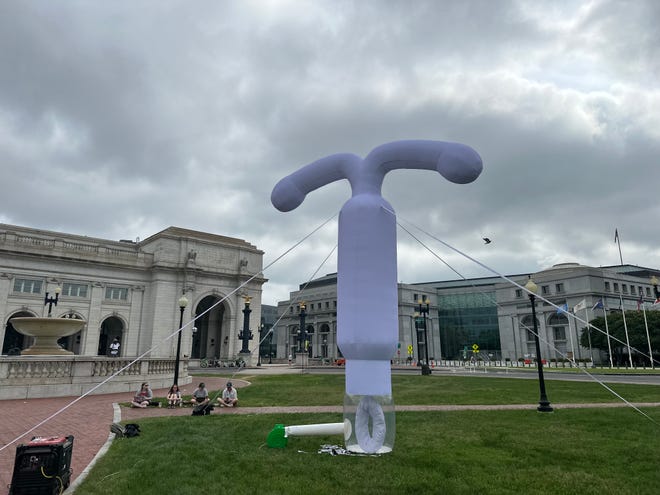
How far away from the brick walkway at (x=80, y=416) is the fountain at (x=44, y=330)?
160 inches

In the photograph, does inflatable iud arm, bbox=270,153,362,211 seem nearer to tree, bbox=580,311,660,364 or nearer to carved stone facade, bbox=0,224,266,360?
carved stone facade, bbox=0,224,266,360

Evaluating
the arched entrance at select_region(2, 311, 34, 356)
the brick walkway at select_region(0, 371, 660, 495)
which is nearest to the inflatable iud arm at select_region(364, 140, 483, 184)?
the brick walkway at select_region(0, 371, 660, 495)

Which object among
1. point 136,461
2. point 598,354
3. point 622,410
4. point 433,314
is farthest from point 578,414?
point 433,314

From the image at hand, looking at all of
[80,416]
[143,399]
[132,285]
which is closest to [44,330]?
[143,399]

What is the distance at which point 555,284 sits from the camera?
261 feet

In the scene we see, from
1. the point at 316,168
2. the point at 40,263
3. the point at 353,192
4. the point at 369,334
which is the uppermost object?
the point at 40,263

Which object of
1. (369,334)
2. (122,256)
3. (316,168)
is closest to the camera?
(369,334)

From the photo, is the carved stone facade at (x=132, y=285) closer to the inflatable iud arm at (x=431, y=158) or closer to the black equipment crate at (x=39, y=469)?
the inflatable iud arm at (x=431, y=158)

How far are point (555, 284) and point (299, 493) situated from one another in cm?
8419

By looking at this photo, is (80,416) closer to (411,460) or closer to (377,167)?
(411,460)

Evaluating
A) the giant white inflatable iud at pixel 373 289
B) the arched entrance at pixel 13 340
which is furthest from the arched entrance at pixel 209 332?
the giant white inflatable iud at pixel 373 289

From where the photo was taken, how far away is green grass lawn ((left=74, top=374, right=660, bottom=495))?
6.40m

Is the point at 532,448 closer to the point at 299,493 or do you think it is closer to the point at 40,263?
the point at 299,493

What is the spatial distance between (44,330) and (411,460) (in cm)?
2022
